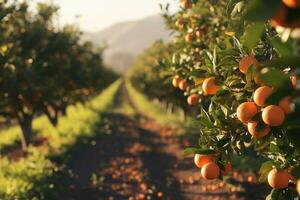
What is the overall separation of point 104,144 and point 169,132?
440 centimetres

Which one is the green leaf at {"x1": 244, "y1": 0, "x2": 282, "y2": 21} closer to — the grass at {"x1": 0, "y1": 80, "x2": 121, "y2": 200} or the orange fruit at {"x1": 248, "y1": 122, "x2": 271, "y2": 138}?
the orange fruit at {"x1": 248, "y1": 122, "x2": 271, "y2": 138}

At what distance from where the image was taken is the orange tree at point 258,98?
1.88 metres

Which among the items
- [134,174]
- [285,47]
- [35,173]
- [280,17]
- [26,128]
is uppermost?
[280,17]

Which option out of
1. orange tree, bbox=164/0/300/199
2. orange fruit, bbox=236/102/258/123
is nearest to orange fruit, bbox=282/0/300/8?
orange tree, bbox=164/0/300/199

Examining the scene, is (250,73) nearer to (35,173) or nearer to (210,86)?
(210,86)

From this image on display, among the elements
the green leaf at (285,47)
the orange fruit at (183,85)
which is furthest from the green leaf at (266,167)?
the orange fruit at (183,85)

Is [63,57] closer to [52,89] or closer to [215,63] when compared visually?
[52,89]

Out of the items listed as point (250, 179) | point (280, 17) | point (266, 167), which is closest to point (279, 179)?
point (266, 167)

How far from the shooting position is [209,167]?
3588 mm

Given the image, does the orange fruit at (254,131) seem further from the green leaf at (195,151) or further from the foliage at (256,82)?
the green leaf at (195,151)

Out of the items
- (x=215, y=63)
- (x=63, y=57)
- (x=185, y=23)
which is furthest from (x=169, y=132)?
(x=215, y=63)

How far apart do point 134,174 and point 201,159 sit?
9352mm

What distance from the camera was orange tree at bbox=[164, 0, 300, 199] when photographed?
6.16 feet

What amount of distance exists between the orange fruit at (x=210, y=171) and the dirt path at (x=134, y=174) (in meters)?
7.19
